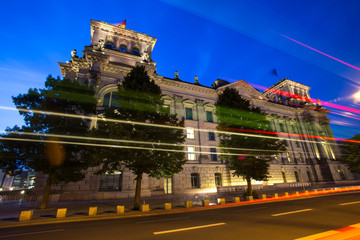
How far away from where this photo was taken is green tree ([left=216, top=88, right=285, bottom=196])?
1880 cm

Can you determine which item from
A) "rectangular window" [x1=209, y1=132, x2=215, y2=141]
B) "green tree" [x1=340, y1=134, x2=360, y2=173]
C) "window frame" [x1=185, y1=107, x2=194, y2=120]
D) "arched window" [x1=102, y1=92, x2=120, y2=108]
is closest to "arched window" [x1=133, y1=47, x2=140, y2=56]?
"arched window" [x1=102, y1=92, x2=120, y2=108]

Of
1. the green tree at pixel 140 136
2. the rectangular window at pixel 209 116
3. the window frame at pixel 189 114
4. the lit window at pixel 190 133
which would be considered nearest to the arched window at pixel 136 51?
the window frame at pixel 189 114

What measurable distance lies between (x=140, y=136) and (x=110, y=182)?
11.2 m

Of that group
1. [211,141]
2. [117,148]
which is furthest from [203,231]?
[211,141]

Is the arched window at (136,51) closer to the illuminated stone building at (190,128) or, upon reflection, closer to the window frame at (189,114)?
the illuminated stone building at (190,128)

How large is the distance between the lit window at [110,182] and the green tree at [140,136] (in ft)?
24.0

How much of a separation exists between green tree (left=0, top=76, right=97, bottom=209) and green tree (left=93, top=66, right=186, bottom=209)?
2957 mm

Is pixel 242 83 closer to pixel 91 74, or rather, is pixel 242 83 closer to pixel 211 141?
pixel 211 141

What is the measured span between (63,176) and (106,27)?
2578 centimetres

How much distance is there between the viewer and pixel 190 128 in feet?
95.1

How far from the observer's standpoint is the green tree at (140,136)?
13150 mm

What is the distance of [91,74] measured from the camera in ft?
76.9

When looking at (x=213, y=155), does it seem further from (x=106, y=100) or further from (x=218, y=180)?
(x=106, y=100)

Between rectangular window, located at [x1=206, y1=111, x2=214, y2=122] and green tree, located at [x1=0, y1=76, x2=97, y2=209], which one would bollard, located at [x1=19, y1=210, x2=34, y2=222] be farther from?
rectangular window, located at [x1=206, y1=111, x2=214, y2=122]
